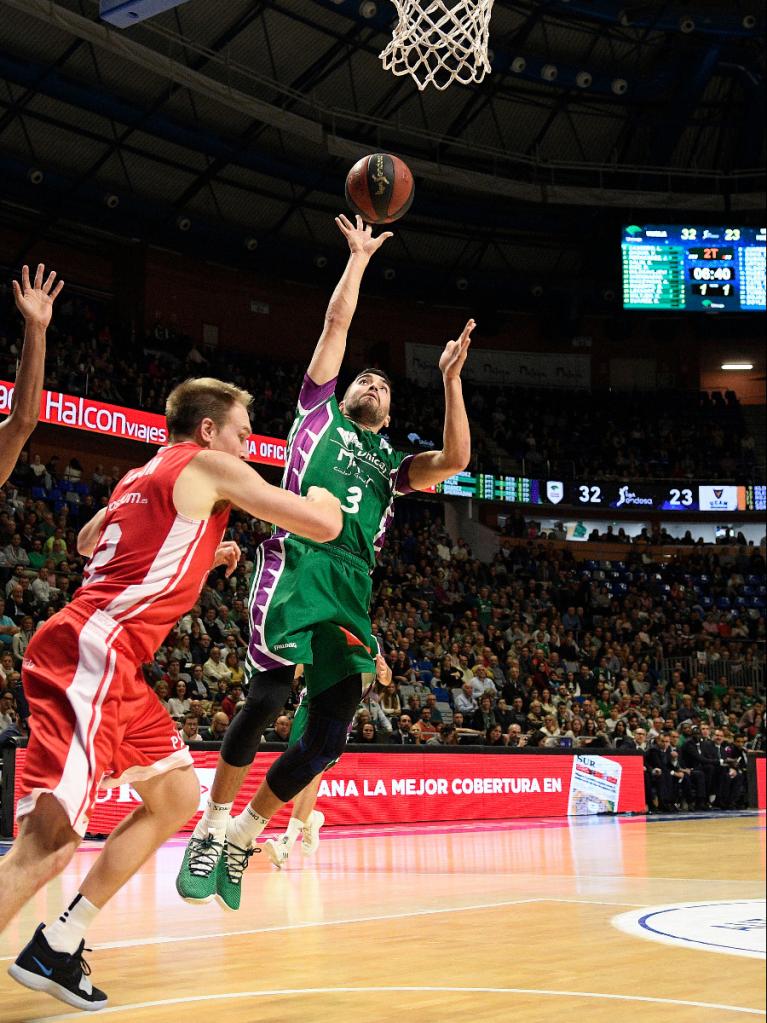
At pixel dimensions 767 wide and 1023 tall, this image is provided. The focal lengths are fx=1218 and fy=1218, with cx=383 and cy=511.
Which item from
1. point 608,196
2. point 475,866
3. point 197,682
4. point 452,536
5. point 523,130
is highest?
point 523,130

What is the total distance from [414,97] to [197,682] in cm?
1563

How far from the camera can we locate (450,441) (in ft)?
18.4

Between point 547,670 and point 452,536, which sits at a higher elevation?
point 452,536

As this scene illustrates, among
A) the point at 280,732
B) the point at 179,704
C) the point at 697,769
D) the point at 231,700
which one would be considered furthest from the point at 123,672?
the point at 697,769

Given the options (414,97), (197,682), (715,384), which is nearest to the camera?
(197,682)

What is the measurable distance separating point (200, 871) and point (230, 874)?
0.21 metres

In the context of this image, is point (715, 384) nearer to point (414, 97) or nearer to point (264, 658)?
point (414, 97)

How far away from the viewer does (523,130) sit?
95.0 ft

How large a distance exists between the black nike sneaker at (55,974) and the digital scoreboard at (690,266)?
25892mm

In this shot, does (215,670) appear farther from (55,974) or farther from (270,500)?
(270,500)

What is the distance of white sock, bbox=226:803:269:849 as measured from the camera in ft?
16.4

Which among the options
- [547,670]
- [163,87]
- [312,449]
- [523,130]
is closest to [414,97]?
[523,130]

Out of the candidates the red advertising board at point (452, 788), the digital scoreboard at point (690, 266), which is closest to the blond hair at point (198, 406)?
the red advertising board at point (452, 788)

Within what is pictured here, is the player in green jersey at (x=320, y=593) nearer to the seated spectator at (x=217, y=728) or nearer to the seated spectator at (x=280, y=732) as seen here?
the seated spectator at (x=217, y=728)
